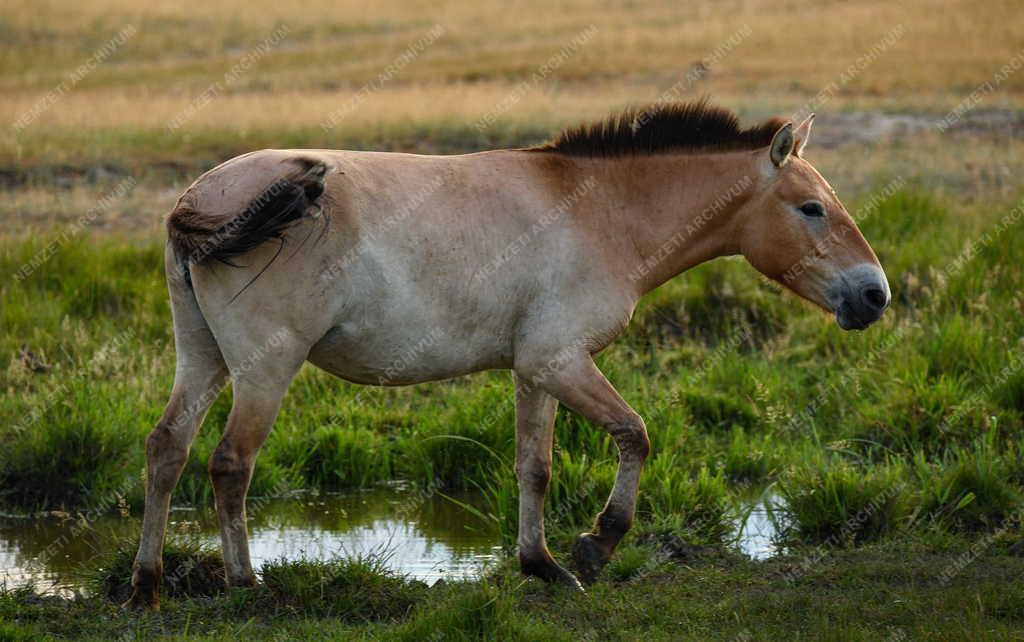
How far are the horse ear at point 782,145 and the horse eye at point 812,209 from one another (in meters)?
0.23

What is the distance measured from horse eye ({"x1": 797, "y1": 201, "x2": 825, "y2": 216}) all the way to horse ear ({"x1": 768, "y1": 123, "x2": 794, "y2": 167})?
234 millimetres

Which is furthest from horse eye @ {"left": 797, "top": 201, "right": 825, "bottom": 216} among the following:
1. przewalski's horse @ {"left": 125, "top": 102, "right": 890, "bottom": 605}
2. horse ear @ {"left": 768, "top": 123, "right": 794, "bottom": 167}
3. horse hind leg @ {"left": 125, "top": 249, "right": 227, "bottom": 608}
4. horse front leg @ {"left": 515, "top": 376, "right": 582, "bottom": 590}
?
horse hind leg @ {"left": 125, "top": 249, "right": 227, "bottom": 608}

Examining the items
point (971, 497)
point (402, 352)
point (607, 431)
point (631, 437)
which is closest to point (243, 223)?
point (402, 352)

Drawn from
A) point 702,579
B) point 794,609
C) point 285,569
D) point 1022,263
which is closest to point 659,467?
point 702,579

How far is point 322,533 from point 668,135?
301 centimetres

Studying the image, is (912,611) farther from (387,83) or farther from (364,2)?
(364,2)

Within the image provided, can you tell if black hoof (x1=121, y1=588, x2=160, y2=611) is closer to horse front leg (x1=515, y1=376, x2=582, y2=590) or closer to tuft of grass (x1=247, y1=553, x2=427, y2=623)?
tuft of grass (x1=247, y1=553, x2=427, y2=623)

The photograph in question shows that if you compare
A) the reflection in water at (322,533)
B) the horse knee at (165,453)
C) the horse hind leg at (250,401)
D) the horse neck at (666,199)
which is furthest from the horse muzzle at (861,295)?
the horse knee at (165,453)

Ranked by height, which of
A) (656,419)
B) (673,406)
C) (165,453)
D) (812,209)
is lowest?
(165,453)

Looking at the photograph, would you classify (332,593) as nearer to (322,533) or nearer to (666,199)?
(322,533)

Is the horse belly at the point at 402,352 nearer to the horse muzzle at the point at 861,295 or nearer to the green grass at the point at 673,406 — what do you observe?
the green grass at the point at 673,406

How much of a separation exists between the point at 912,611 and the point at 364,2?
4029 cm

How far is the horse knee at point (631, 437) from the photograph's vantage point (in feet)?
20.4

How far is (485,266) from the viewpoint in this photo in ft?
20.2
